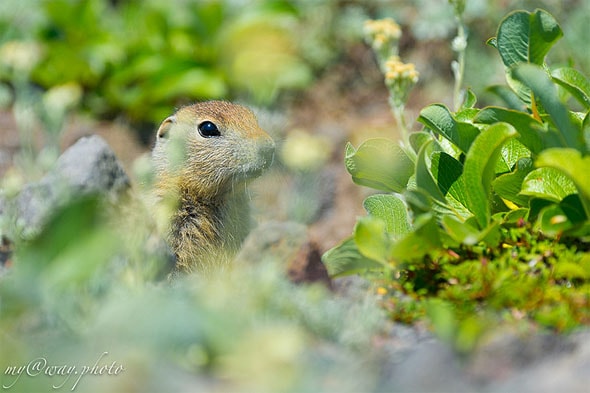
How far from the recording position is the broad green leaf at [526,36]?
3992 mm

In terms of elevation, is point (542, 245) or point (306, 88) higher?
point (306, 88)

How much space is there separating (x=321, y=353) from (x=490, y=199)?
1445mm

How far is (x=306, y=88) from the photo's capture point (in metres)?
9.73

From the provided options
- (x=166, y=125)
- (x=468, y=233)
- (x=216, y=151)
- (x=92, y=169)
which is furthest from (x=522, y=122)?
(x=166, y=125)

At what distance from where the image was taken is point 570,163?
3189mm

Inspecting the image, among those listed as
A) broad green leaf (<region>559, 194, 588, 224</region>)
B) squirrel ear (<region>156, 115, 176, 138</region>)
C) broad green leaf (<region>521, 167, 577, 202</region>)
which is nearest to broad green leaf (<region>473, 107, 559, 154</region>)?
broad green leaf (<region>521, 167, 577, 202</region>)

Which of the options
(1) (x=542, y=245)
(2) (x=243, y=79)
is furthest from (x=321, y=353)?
(2) (x=243, y=79)

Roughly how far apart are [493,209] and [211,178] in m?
1.92

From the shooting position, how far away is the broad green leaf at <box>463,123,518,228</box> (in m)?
3.42

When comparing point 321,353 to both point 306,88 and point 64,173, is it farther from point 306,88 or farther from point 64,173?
point 306,88

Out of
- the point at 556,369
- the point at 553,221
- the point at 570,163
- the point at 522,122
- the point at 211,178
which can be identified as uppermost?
the point at 211,178

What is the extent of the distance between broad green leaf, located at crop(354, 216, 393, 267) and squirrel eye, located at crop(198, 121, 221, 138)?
2205 millimetres

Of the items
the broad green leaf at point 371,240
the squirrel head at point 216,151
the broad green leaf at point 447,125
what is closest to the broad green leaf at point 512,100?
the broad green leaf at point 447,125

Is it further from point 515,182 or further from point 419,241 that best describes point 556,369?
point 515,182
